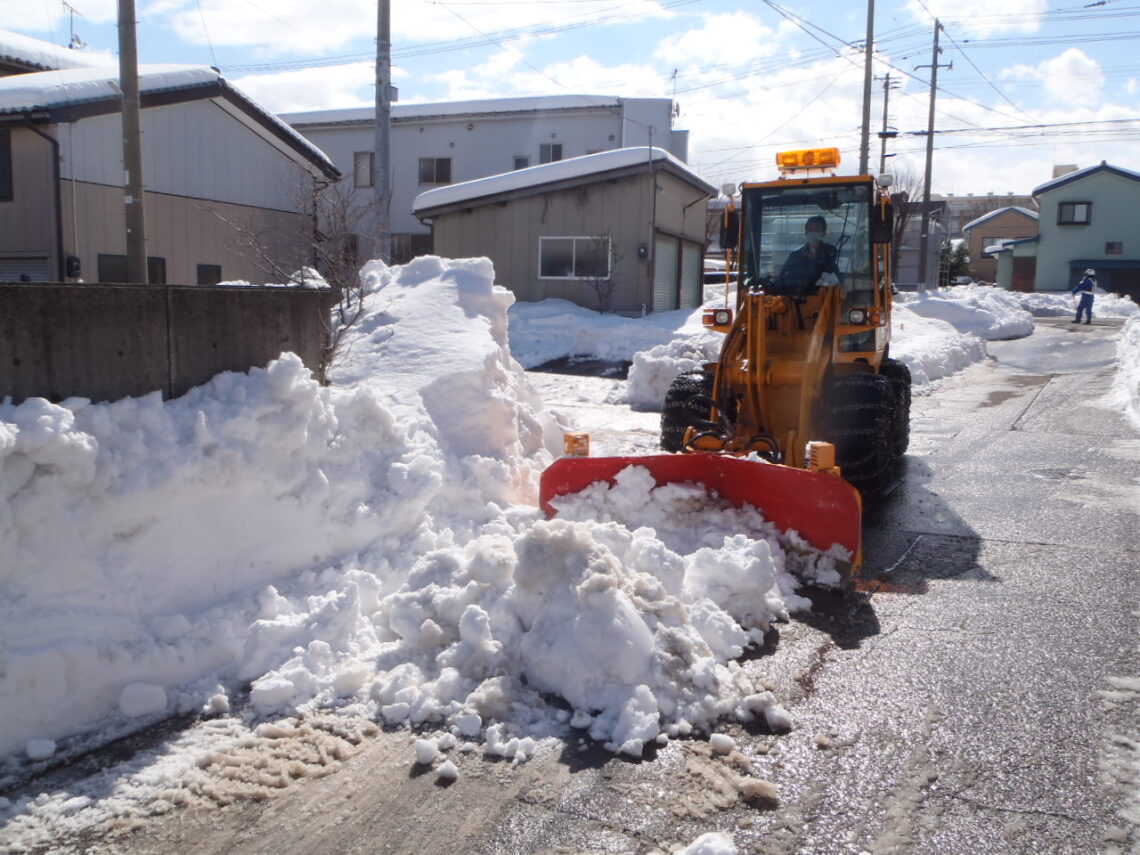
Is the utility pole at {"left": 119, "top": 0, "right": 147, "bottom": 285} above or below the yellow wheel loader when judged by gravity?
above

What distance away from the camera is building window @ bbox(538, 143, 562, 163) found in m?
32.1

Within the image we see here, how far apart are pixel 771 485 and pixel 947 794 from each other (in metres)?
3.02

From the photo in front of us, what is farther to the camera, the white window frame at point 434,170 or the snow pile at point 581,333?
the white window frame at point 434,170

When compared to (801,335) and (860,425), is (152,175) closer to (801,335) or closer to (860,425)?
(801,335)

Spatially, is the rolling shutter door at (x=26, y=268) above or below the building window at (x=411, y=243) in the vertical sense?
below

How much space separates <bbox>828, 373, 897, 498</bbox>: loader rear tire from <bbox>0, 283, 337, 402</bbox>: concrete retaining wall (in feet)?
15.0

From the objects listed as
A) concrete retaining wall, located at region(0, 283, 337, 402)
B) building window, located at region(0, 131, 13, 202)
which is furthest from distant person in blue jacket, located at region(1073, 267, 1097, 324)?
concrete retaining wall, located at region(0, 283, 337, 402)

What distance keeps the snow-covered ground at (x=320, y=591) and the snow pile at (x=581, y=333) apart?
1303cm

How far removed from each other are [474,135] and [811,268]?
25726 millimetres

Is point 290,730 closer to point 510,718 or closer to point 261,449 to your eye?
point 510,718

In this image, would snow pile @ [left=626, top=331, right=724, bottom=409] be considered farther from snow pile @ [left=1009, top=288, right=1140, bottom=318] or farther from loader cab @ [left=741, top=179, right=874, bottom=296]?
snow pile @ [left=1009, top=288, right=1140, bottom=318]

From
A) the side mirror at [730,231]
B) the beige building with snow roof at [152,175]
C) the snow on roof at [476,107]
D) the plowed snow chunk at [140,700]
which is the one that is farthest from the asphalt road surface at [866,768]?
the snow on roof at [476,107]

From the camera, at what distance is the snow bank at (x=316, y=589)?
439cm

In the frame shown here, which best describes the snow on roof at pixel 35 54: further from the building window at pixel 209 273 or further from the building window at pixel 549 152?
the building window at pixel 549 152
